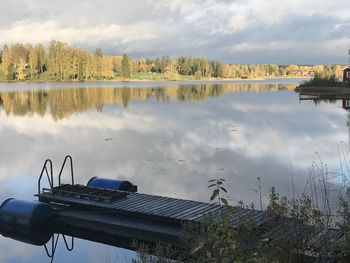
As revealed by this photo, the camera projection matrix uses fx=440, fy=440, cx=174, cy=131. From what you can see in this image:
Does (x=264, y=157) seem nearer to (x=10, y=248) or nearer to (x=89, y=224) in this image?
(x=89, y=224)

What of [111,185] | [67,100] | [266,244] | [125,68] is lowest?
[111,185]

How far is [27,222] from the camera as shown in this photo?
10.8 meters

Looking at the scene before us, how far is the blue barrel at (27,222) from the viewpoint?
10.8 meters

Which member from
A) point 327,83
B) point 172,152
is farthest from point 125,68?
point 172,152

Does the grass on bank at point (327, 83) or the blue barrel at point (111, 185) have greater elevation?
the grass on bank at point (327, 83)

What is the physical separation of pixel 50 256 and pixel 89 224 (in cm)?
132

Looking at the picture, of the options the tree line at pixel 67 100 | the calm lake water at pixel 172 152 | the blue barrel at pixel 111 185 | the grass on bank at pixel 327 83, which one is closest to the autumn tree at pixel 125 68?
the tree line at pixel 67 100

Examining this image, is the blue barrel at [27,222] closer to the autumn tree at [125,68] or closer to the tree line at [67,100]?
the tree line at [67,100]

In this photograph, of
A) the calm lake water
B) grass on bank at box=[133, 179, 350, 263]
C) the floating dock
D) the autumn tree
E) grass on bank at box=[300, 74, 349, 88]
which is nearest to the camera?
grass on bank at box=[133, 179, 350, 263]

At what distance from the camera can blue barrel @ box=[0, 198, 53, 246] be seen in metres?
10.8

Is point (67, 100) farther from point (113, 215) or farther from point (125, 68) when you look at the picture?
point (125, 68)

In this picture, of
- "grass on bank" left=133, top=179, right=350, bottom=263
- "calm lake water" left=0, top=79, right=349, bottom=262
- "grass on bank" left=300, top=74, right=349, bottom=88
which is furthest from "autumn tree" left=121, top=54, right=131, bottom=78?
"grass on bank" left=133, top=179, right=350, bottom=263

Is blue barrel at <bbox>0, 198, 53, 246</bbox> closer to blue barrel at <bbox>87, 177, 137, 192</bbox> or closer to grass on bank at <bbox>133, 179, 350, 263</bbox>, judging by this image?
blue barrel at <bbox>87, 177, 137, 192</bbox>

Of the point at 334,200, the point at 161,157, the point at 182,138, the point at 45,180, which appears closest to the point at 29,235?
the point at 45,180
